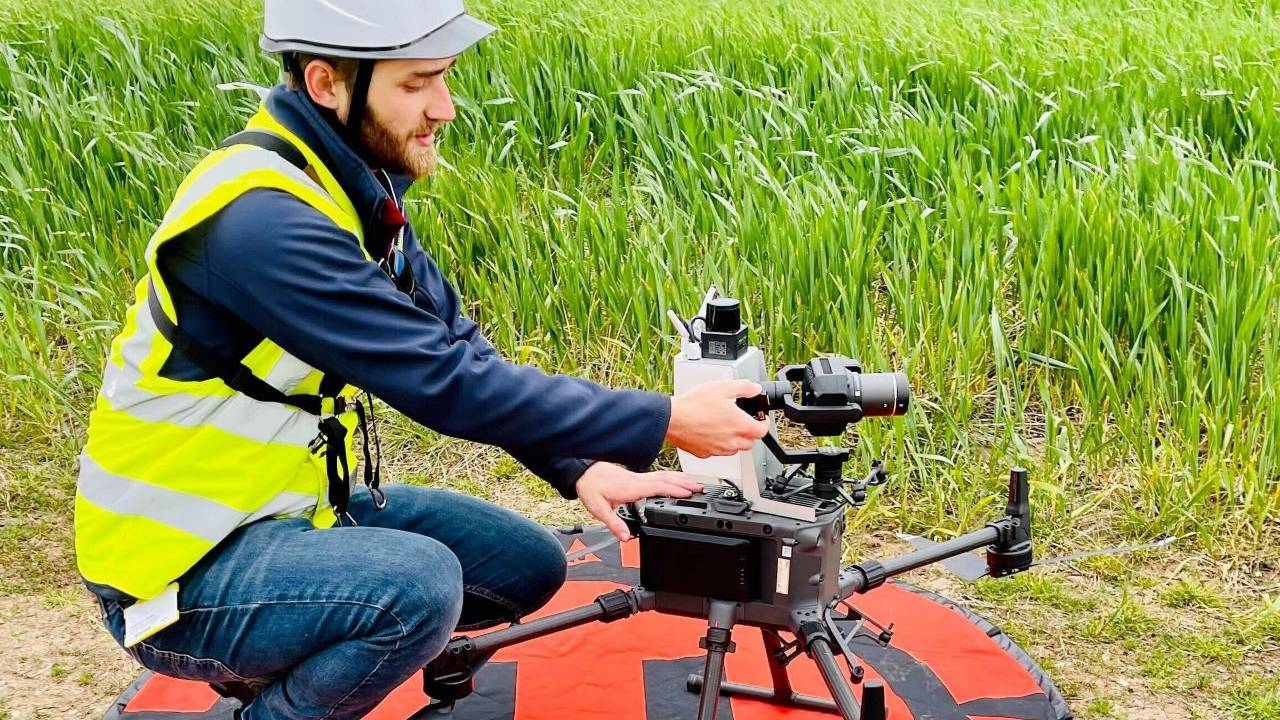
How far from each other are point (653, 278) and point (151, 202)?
1886mm

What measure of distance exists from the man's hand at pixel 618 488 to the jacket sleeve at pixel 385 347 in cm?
16

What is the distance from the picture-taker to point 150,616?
1.96m

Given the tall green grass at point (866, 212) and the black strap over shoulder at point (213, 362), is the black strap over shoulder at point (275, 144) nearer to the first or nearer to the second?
the black strap over shoulder at point (213, 362)

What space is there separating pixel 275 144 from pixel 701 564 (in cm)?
95

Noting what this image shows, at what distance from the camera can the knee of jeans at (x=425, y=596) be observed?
1.96 metres

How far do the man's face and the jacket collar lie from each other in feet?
0.13

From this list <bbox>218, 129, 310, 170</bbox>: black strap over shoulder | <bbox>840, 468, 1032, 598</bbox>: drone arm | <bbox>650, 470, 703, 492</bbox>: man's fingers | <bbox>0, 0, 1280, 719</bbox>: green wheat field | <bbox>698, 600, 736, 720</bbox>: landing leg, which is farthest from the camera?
<bbox>0, 0, 1280, 719</bbox>: green wheat field

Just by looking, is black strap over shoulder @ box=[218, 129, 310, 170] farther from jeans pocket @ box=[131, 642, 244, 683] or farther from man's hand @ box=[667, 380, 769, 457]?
jeans pocket @ box=[131, 642, 244, 683]

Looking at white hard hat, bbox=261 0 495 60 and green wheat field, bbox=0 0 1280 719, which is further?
green wheat field, bbox=0 0 1280 719

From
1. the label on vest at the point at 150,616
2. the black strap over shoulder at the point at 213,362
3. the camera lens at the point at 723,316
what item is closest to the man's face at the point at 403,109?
the black strap over shoulder at the point at 213,362

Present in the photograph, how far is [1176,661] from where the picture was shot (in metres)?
2.68

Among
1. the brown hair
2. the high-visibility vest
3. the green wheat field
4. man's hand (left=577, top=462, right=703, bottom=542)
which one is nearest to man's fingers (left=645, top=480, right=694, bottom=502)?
man's hand (left=577, top=462, right=703, bottom=542)

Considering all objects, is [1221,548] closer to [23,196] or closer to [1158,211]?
[1158,211]

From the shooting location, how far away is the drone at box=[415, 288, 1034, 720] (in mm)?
1980
